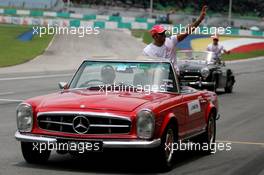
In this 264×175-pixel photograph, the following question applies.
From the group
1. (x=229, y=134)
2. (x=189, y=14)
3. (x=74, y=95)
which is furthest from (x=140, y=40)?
(x=74, y=95)

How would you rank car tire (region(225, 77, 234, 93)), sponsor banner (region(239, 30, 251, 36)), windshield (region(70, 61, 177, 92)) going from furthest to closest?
sponsor banner (region(239, 30, 251, 36)) < car tire (region(225, 77, 234, 93)) < windshield (region(70, 61, 177, 92))

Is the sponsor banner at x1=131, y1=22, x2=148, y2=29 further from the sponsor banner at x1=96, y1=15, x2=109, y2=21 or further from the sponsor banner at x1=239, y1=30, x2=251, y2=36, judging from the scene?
the sponsor banner at x1=239, y1=30, x2=251, y2=36

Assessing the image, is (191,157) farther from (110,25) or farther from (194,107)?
(110,25)

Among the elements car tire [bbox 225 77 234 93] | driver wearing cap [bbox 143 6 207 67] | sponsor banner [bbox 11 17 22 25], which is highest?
driver wearing cap [bbox 143 6 207 67]

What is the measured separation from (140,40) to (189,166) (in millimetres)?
49465

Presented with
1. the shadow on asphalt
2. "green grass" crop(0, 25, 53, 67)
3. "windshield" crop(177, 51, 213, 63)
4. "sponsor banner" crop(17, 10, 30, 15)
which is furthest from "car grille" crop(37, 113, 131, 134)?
"sponsor banner" crop(17, 10, 30, 15)

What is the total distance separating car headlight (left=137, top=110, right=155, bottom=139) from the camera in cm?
821

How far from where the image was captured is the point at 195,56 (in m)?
22.7

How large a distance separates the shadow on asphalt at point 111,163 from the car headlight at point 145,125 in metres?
0.32

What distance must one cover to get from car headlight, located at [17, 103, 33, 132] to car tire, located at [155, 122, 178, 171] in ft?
4.89

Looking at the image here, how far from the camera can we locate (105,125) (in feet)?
27.1

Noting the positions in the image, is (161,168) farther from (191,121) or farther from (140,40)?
(140,40)

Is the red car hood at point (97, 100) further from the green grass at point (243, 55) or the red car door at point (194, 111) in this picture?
the green grass at point (243, 55)

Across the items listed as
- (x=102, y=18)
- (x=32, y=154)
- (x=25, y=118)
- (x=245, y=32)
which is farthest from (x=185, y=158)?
(x=102, y=18)
